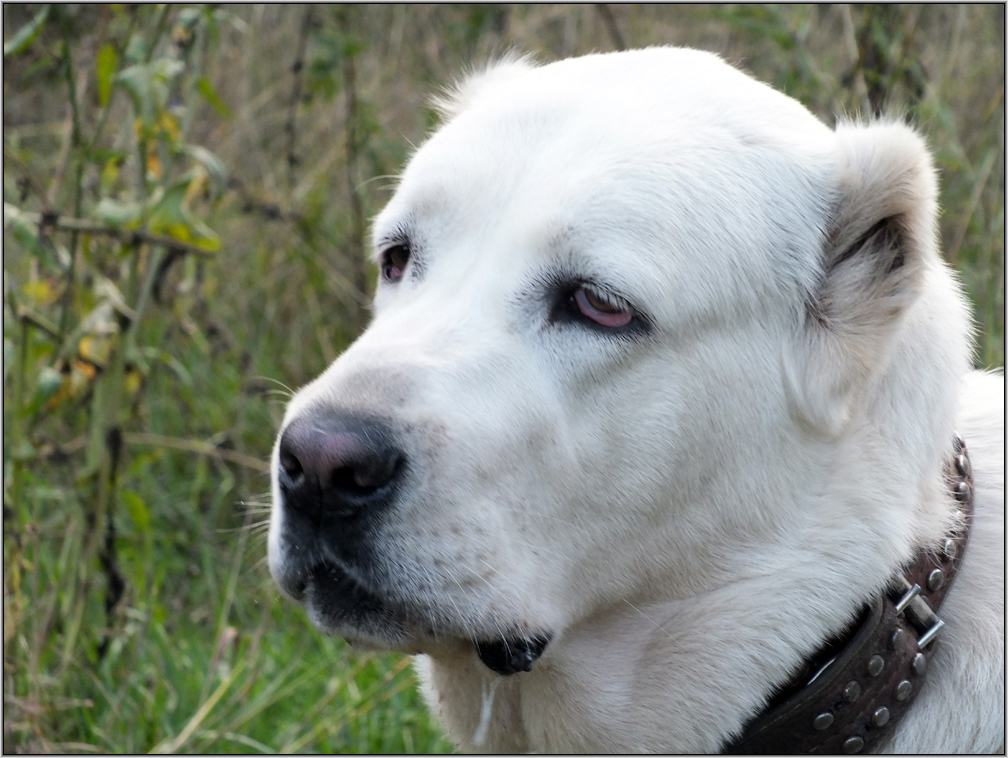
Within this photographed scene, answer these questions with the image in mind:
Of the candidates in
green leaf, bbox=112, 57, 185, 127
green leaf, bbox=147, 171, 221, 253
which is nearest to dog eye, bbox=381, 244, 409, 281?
green leaf, bbox=147, 171, 221, 253

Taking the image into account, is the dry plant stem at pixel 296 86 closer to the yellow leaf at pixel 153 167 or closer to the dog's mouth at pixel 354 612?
the yellow leaf at pixel 153 167

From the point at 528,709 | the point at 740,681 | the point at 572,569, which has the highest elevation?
the point at 572,569

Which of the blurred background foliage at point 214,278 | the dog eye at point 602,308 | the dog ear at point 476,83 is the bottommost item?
the blurred background foliage at point 214,278

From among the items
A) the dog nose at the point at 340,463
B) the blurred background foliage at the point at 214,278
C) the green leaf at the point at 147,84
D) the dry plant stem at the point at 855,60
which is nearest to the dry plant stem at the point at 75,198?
the blurred background foliage at the point at 214,278

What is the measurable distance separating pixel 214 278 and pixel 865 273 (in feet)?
15.0

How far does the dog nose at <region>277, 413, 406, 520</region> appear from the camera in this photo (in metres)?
2.04

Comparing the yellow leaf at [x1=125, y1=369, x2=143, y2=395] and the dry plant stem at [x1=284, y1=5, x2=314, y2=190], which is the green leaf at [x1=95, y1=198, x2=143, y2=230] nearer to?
the yellow leaf at [x1=125, y1=369, x2=143, y2=395]

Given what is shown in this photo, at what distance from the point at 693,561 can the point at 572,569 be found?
0.93ft

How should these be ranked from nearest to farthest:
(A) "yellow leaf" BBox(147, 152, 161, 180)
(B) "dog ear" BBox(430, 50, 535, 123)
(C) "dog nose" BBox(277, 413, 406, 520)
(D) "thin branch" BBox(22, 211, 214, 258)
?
(C) "dog nose" BBox(277, 413, 406, 520) < (B) "dog ear" BBox(430, 50, 535, 123) < (D) "thin branch" BBox(22, 211, 214, 258) < (A) "yellow leaf" BBox(147, 152, 161, 180)

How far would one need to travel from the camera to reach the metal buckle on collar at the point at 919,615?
234 cm

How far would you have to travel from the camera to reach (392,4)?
6941 millimetres

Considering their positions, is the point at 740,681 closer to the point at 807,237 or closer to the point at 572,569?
the point at 572,569

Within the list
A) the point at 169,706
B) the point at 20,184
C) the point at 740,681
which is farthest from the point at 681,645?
the point at 20,184

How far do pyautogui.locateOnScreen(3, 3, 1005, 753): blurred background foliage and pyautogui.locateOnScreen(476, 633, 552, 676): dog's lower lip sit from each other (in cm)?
162
